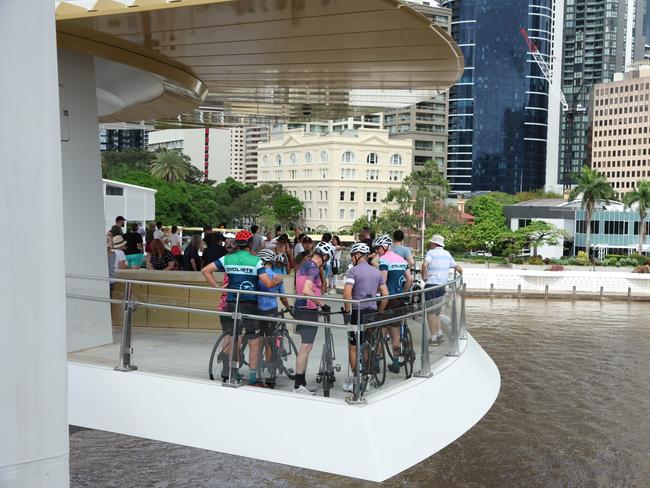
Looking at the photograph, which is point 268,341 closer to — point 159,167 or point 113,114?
point 113,114

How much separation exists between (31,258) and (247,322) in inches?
116

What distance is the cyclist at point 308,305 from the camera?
29.9ft

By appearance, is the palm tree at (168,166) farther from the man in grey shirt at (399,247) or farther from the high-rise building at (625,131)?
the man in grey shirt at (399,247)

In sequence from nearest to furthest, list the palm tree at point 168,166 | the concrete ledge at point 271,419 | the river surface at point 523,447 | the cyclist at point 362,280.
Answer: the concrete ledge at point 271,419
the cyclist at point 362,280
the river surface at point 523,447
the palm tree at point 168,166

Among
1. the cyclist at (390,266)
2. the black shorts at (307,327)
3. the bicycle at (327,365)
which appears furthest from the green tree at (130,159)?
the bicycle at (327,365)

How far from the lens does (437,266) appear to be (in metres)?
14.1

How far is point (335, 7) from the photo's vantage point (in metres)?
10.1

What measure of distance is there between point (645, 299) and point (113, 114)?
36508mm

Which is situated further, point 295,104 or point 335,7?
point 295,104

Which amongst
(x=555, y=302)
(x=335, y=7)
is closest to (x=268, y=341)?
(x=335, y=7)

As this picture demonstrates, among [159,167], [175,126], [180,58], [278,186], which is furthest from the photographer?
[278,186]

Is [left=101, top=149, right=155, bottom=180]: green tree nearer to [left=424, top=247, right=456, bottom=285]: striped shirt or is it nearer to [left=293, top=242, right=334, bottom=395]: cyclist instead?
[left=424, top=247, right=456, bottom=285]: striped shirt

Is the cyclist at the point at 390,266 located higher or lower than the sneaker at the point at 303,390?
higher

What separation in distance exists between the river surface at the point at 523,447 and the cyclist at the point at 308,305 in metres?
1.19
